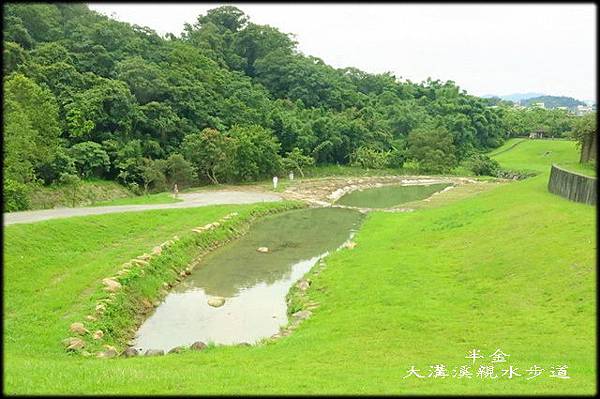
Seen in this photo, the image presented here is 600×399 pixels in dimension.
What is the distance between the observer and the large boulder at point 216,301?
63.4 feet

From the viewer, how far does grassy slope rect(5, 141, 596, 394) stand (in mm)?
9453

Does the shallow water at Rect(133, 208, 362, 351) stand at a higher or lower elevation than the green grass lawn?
lower

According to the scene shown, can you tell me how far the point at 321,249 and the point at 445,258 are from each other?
881 centimetres

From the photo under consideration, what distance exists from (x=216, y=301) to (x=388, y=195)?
35680 millimetres

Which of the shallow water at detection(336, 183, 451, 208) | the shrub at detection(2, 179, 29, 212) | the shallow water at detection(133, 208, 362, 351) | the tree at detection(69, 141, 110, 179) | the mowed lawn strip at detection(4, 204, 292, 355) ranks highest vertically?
the tree at detection(69, 141, 110, 179)

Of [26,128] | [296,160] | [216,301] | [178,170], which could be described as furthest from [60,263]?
Result: [296,160]

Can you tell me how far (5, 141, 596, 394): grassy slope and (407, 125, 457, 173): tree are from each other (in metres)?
44.3

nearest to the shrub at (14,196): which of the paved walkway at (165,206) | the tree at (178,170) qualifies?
the paved walkway at (165,206)

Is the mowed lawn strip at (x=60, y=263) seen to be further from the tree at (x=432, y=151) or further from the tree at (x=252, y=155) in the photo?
the tree at (x=432, y=151)

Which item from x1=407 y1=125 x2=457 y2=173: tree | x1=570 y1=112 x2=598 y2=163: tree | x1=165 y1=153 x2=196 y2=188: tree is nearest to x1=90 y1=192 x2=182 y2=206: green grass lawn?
x1=165 y1=153 x2=196 y2=188: tree

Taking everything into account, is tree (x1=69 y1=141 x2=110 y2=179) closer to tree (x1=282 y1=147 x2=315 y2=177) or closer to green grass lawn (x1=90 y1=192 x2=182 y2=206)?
green grass lawn (x1=90 y1=192 x2=182 y2=206)

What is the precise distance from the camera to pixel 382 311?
15492 mm

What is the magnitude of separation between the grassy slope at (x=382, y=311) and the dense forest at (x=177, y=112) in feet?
33.2

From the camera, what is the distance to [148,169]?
138 feet
